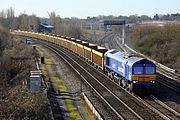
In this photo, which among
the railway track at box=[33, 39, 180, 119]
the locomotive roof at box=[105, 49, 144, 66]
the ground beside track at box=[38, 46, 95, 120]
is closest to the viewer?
the railway track at box=[33, 39, 180, 119]

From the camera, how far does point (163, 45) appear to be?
65.1m

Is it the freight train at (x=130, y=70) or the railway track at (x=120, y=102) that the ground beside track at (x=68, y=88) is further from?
the freight train at (x=130, y=70)

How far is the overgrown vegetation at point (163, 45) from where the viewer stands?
188 feet

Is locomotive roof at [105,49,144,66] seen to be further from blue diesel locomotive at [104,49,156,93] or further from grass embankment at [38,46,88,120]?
grass embankment at [38,46,88,120]

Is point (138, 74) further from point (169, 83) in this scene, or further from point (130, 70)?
point (169, 83)

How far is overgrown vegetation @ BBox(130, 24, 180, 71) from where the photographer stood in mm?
57375

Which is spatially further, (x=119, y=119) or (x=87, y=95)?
(x=87, y=95)

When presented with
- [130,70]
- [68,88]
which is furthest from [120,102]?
[68,88]

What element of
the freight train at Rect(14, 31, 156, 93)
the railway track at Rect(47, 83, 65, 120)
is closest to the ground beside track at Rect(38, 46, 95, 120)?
the railway track at Rect(47, 83, 65, 120)

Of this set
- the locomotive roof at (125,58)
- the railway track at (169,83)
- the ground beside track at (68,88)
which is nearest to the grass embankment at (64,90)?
the ground beside track at (68,88)

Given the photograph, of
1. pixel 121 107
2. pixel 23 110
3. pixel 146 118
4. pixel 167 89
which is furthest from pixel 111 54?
pixel 23 110

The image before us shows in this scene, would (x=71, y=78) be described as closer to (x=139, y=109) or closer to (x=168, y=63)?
(x=139, y=109)

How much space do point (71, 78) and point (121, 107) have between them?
1372cm

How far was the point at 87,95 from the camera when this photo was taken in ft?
99.1
